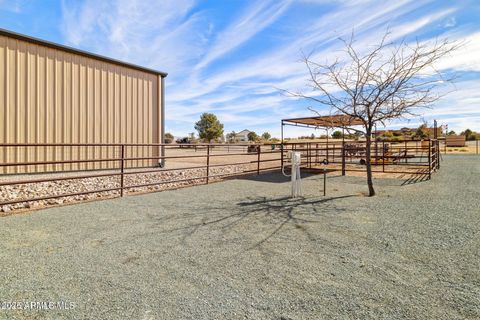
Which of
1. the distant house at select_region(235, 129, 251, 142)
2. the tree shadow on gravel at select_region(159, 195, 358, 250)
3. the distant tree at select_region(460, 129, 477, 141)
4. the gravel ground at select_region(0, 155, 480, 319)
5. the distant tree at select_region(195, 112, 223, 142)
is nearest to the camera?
the gravel ground at select_region(0, 155, 480, 319)

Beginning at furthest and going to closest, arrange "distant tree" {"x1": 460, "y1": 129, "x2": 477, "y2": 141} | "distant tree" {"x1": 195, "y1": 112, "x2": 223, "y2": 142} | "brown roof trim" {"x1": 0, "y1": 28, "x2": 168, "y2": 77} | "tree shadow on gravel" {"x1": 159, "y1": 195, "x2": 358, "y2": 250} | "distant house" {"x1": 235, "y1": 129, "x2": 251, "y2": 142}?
1. "distant house" {"x1": 235, "y1": 129, "x2": 251, "y2": 142}
2. "distant tree" {"x1": 460, "y1": 129, "x2": 477, "y2": 141}
3. "distant tree" {"x1": 195, "y1": 112, "x2": 223, "y2": 142}
4. "brown roof trim" {"x1": 0, "y1": 28, "x2": 168, "y2": 77}
5. "tree shadow on gravel" {"x1": 159, "y1": 195, "x2": 358, "y2": 250}

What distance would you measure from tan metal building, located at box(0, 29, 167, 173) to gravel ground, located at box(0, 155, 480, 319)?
340 cm

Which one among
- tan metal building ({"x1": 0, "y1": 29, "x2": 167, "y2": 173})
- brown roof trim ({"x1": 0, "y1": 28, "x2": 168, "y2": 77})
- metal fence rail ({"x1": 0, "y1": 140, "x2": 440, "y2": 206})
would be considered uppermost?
brown roof trim ({"x1": 0, "y1": 28, "x2": 168, "y2": 77})

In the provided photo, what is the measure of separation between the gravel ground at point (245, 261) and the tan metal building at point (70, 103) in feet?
11.2

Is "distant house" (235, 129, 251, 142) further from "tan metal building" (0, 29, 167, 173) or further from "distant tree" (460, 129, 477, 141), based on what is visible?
"tan metal building" (0, 29, 167, 173)

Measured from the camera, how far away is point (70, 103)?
7.61 meters

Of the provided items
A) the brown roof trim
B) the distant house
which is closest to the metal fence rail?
the brown roof trim

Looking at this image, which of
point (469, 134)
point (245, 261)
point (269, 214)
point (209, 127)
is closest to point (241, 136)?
point (209, 127)

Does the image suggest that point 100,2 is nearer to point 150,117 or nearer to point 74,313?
point 150,117

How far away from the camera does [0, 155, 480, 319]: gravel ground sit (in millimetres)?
1878

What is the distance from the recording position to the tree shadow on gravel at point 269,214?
3609 mm

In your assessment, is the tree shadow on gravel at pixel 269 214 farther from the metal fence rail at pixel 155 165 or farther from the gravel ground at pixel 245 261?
the metal fence rail at pixel 155 165

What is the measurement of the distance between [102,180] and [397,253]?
24.2ft

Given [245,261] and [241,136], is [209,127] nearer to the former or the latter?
[241,136]
